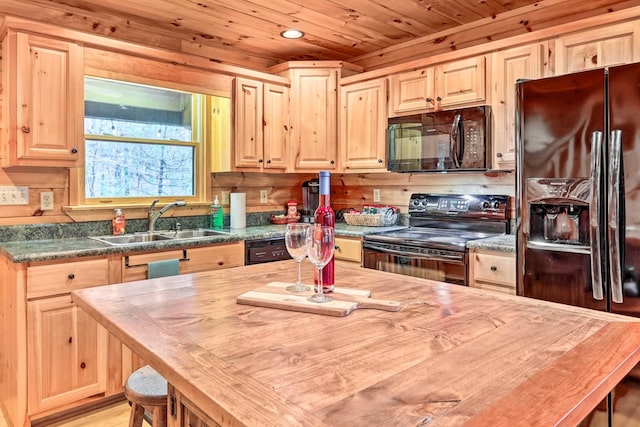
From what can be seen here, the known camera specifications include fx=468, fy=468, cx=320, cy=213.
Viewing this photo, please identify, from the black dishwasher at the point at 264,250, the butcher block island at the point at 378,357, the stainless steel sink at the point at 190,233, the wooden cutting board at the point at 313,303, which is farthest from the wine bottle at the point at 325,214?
the stainless steel sink at the point at 190,233

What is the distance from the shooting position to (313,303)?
123 centimetres

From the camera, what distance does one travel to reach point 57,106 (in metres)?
2.57

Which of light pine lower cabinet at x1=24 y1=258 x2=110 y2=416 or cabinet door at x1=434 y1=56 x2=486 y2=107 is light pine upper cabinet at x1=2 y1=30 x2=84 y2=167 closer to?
light pine lower cabinet at x1=24 y1=258 x2=110 y2=416

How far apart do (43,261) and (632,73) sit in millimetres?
2760

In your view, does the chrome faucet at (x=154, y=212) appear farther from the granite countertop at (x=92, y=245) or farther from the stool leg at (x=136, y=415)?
the stool leg at (x=136, y=415)

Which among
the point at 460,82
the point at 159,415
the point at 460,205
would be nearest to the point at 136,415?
the point at 159,415

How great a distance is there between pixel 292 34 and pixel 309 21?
0.89 feet

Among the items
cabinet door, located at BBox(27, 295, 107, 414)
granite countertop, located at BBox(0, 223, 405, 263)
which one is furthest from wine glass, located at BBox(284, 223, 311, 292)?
granite countertop, located at BBox(0, 223, 405, 263)

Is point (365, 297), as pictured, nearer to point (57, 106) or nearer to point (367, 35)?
point (57, 106)

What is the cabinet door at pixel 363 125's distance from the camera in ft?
11.3

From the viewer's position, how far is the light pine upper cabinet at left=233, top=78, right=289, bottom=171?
3.38 m

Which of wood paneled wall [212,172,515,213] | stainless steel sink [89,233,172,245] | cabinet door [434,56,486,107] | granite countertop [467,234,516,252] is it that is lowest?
granite countertop [467,234,516,252]

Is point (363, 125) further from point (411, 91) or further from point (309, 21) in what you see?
point (309, 21)

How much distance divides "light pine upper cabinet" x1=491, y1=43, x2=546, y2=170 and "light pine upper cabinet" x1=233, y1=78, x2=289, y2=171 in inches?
60.8
